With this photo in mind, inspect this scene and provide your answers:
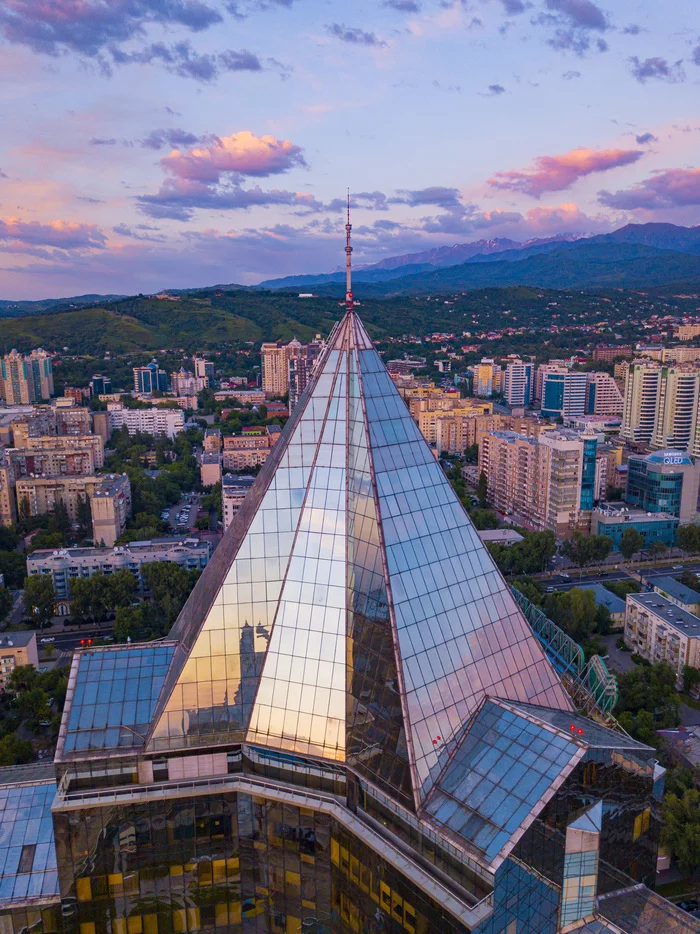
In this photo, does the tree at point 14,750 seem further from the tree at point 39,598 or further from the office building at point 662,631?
the office building at point 662,631

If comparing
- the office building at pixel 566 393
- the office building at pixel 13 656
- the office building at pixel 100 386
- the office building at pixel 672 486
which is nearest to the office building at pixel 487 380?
the office building at pixel 566 393

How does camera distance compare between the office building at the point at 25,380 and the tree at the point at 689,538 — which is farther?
the office building at the point at 25,380

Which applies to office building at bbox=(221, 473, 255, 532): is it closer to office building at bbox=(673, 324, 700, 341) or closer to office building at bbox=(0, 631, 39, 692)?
office building at bbox=(0, 631, 39, 692)

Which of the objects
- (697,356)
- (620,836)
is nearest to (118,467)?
(620,836)

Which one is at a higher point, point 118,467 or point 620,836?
point 620,836

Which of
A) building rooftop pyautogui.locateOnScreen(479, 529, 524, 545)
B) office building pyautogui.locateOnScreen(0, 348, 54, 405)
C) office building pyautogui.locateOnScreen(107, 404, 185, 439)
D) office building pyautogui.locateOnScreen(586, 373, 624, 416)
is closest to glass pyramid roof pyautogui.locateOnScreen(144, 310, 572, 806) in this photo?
building rooftop pyautogui.locateOnScreen(479, 529, 524, 545)

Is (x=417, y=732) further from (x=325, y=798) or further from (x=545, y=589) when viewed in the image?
(x=545, y=589)
